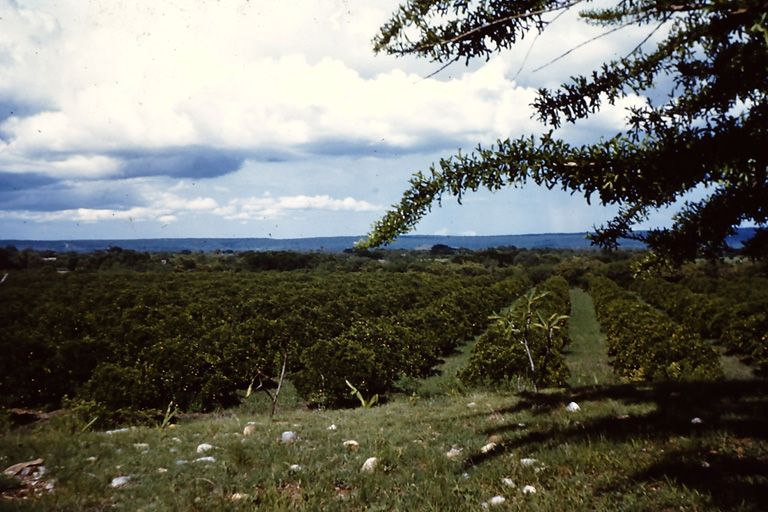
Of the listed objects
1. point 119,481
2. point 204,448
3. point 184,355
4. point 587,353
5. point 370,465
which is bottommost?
point 587,353

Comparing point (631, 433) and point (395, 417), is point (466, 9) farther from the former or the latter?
point (395, 417)

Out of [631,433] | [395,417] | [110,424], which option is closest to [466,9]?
[631,433]

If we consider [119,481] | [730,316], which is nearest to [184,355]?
[119,481]

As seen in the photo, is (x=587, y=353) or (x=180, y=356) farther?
(x=587, y=353)

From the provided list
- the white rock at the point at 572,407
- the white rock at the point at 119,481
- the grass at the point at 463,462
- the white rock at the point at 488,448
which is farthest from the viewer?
the white rock at the point at 572,407

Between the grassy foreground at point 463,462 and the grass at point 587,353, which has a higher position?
the grassy foreground at point 463,462

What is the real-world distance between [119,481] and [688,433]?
649 cm

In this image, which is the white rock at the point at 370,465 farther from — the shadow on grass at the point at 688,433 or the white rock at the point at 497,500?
the white rock at the point at 497,500

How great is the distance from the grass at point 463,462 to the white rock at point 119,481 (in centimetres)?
7

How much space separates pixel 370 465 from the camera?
5.53m

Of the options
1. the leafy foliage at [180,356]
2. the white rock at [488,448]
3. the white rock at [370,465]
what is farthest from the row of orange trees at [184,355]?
the white rock at [488,448]

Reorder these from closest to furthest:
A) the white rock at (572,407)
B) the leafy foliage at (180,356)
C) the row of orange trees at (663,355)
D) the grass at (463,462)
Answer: the grass at (463,462), the white rock at (572,407), the row of orange trees at (663,355), the leafy foliage at (180,356)

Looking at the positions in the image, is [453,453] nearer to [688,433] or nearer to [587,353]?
[688,433]

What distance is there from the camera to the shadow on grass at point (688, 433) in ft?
Result: 12.6
